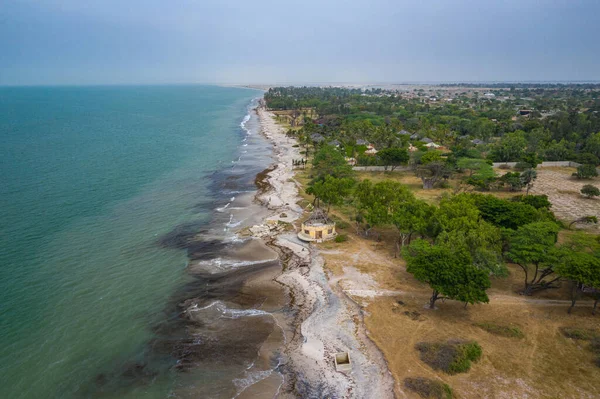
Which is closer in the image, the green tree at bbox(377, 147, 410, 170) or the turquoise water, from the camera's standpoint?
the turquoise water

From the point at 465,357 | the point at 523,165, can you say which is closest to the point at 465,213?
the point at 465,357

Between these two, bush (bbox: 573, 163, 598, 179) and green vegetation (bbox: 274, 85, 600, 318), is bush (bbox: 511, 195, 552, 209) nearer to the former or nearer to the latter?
green vegetation (bbox: 274, 85, 600, 318)

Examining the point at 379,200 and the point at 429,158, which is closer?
the point at 379,200

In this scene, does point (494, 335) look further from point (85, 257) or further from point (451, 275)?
point (85, 257)

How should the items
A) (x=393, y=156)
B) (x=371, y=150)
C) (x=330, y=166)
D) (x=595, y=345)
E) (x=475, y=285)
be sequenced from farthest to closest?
(x=371, y=150), (x=393, y=156), (x=330, y=166), (x=475, y=285), (x=595, y=345)

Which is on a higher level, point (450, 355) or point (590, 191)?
point (590, 191)

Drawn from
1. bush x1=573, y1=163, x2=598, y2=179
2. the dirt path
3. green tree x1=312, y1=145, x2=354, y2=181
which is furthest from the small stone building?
bush x1=573, y1=163, x2=598, y2=179

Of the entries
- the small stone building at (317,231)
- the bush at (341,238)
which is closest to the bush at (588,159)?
the bush at (341,238)
